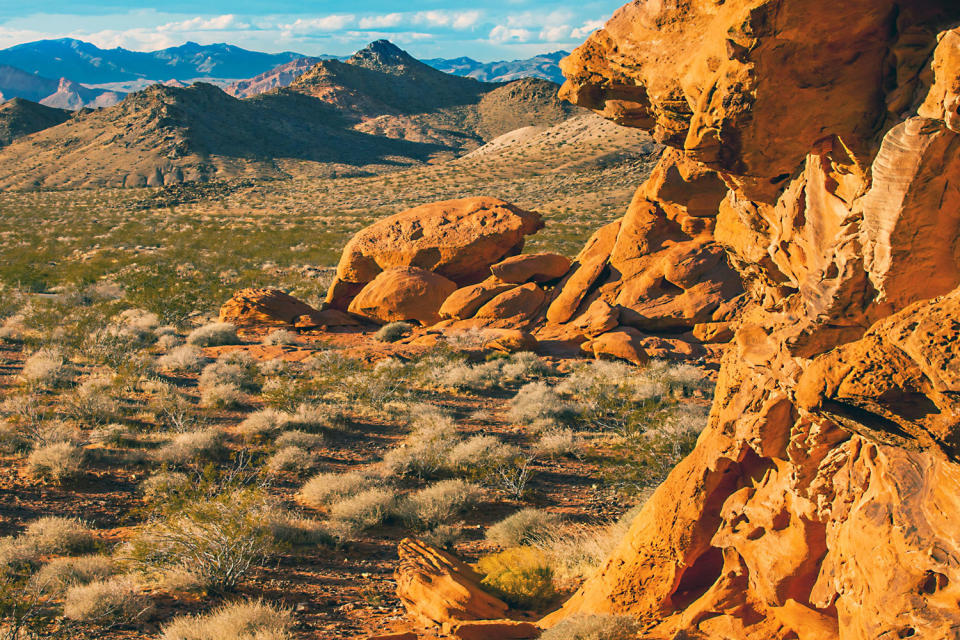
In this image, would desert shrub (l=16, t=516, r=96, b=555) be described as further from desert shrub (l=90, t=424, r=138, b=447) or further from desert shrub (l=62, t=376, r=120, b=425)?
desert shrub (l=62, t=376, r=120, b=425)

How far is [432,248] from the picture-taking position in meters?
18.9

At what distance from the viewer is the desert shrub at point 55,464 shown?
29.4 feet

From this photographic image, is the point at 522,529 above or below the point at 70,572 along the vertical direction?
below

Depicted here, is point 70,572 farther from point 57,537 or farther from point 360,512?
point 360,512

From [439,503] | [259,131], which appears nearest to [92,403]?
[439,503]

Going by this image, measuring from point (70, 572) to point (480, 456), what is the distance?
5.39 metres

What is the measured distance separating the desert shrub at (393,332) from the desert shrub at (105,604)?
11640 millimetres

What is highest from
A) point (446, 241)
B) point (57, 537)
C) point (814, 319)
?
point (814, 319)

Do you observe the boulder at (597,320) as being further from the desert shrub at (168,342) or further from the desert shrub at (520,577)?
the desert shrub at (168,342)

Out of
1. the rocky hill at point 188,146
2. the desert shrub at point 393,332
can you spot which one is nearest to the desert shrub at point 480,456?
the desert shrub at point 393,332

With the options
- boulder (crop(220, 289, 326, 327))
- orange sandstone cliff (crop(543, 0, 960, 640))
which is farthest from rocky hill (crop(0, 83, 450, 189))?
orange sandstone cliff (crop(543, 0, 960, 640))

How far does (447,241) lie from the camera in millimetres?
18781

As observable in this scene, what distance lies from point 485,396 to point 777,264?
9909mm

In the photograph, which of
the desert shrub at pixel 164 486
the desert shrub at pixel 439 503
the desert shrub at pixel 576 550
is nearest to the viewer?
the desert shrub at pixel 576 550
